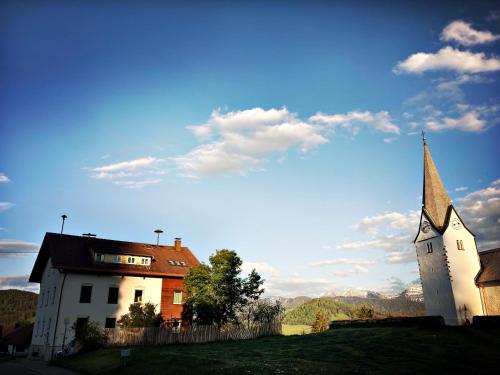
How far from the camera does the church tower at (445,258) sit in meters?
40.3

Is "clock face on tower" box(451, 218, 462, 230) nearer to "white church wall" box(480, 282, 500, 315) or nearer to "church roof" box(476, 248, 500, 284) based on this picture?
"church roof" box(476, 248, 500, 284)

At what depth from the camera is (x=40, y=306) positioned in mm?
39875

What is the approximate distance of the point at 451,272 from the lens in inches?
1634

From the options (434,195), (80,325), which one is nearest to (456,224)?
(434,195)

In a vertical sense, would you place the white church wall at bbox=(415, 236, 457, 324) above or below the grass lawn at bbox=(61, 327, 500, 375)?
above

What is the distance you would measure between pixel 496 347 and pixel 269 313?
23331 millimetres

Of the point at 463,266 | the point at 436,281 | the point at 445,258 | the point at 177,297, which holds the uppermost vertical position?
the point at 445,258

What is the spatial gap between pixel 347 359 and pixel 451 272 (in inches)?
1156

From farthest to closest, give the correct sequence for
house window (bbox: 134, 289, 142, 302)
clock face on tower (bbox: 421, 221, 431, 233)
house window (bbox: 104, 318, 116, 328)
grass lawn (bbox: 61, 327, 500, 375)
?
clock face on tower (bbox: 421, 221, 431, 233) < house window (bbox: 134, 289, 142, 302) < house window (bbox: 104, 318, 116, 328) < grass lawn (bbox: 61, 327, 500, 375)

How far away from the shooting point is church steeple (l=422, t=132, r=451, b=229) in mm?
44594

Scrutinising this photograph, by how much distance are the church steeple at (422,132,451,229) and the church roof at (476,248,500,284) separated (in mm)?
6428

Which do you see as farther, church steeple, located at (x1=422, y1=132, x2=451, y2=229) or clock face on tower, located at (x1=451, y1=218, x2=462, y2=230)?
church steeple, located at (x1=422, y1=132, x2=451, y2=229)

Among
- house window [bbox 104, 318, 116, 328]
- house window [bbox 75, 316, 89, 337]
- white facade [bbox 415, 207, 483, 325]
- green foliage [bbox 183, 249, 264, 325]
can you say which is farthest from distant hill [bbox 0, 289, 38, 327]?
white facade [bbox 415, 207, 483, 325]

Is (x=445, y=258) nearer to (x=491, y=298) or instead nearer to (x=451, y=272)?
(x=451, y=272)
